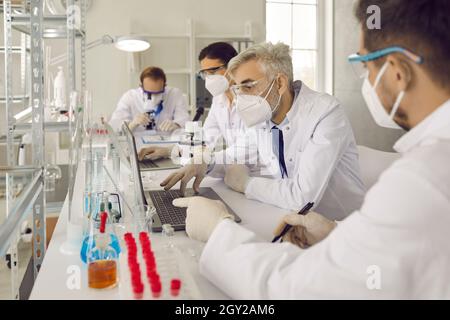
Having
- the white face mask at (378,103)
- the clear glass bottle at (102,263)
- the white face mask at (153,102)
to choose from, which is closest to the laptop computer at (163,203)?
the clear glass bottle at (102,263)

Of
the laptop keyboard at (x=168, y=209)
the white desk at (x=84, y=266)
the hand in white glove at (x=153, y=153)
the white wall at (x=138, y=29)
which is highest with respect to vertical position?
the white wall at (x=138, y=29)

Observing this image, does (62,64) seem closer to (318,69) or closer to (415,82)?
(318,69)

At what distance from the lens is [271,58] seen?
74.2 inches

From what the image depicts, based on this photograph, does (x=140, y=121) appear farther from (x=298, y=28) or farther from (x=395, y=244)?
(x=395, y=244)

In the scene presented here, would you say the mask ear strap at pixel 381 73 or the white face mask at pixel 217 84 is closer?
the mask ear strap at pixel 381 73

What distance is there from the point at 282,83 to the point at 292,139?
23 cm

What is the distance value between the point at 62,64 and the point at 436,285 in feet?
16.1

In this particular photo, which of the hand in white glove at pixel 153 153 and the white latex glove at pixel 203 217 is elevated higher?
the hand in white glove at pixel 153 153

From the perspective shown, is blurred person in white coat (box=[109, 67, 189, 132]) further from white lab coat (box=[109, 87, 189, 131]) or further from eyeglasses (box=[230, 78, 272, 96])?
eyeglasses (box=[230, 78, 272, 96])

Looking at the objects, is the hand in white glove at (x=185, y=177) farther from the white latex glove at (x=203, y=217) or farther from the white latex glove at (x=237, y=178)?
the white latex glove at (x=203, y=217)

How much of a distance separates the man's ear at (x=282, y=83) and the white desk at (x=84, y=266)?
463mm

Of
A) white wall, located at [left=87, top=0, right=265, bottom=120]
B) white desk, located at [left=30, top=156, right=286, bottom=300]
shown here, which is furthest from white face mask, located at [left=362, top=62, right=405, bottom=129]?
white wall, located at [left=87, top=0, right=265, bottom=120]

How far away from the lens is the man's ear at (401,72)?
74 cm

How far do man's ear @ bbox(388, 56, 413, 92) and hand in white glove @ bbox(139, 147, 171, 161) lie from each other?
1.83 metres
